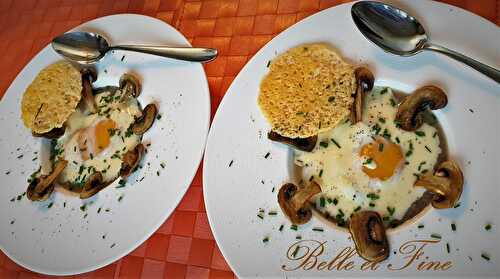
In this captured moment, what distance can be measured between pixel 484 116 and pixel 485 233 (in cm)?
25

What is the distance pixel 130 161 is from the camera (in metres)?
1.23

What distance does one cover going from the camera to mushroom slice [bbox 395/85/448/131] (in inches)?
38.7

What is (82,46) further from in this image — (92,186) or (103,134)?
(92,186)

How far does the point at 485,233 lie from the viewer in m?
0.85

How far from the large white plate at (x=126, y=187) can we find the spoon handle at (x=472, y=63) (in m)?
0.61

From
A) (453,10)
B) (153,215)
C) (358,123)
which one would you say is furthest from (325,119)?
(153,215)

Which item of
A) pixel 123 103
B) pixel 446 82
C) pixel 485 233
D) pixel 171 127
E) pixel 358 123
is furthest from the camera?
pixel 123 103

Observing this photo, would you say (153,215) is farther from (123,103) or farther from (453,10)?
(453,10)

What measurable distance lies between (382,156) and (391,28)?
1.07 feet

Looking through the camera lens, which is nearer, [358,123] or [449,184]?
[449,184]

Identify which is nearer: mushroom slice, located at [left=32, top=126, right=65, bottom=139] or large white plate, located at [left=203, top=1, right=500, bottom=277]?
large white plate, located at [left=203, top=1, right=500, bottom=277]

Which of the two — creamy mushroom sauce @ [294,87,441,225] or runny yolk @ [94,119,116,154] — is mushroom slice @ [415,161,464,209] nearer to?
creamy mushroom sauce @ [294,87,441,225]

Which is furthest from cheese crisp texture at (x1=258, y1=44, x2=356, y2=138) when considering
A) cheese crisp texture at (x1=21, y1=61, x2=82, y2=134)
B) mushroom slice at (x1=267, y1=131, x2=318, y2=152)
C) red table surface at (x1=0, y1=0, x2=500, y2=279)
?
cheese crisp texture at (x1=21, y1=61, x2=82, y2=134)

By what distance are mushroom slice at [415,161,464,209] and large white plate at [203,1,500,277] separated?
20 mm
